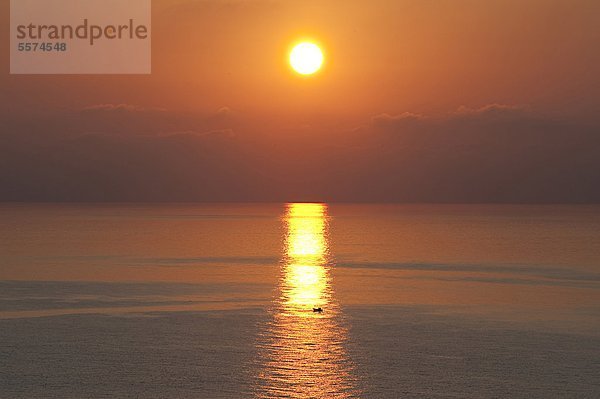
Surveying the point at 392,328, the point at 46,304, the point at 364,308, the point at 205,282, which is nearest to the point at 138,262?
the point at 205,282

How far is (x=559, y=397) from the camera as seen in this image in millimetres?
17500

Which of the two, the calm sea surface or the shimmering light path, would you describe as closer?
the shimmering light path

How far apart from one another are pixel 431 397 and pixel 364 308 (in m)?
14.6

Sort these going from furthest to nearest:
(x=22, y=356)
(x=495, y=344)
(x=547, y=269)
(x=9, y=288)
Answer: (x=547, y=269) → (x=9, y=288) → (x=495, y=344) → (x=22, y=356)

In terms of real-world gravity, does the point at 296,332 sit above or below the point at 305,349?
above

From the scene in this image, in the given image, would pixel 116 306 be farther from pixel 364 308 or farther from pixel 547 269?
pixel 547 269

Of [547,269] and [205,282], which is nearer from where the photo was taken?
[205,282]

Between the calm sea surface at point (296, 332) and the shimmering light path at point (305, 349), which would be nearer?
the shimmering light path at point (305, 349)

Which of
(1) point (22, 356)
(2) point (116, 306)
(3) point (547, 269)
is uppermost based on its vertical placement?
(3) point (547, 269)

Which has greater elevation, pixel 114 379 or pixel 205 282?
A: pixel 205 282

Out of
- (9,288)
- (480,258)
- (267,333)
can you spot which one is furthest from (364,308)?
(480,258)

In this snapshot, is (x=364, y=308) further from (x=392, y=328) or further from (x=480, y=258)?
(x=480, y=258)

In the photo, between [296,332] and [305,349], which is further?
[296,332]

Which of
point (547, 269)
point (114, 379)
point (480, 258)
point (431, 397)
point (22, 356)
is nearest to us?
point (431, 397)
